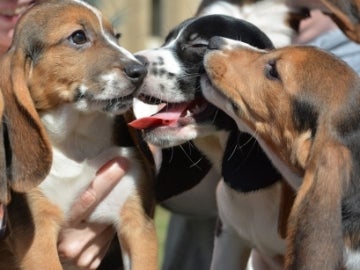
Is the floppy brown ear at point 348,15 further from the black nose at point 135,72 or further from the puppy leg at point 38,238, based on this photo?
the puppy leg at point 38,238

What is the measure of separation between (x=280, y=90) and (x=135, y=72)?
26.5 inches

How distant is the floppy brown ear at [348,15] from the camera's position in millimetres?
4688

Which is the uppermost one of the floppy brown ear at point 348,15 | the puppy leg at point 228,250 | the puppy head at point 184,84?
the floppy brown ear at point 348,15

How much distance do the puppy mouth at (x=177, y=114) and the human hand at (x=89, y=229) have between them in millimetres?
274

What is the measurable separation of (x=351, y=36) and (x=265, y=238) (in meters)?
1.15

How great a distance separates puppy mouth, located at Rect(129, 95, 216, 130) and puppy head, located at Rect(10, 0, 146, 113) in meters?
0.20

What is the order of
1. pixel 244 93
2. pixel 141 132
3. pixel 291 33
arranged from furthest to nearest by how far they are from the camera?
pixel 291 33 < pixel 141 132 < pixel 244 93

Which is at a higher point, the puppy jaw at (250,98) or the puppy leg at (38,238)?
the puppy jaw at (250,98)

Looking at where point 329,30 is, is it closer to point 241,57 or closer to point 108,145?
point 241,57

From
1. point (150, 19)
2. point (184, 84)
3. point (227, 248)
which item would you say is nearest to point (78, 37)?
point (184, 84)

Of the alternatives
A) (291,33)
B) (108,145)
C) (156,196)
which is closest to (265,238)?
(156,196)

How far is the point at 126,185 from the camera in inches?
178

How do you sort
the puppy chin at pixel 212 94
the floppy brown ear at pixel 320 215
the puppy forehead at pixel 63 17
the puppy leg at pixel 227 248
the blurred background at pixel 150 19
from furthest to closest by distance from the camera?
the blurred background at pixel 150 19 → the puppy leg at pixel 227 248 → the puppy forehead at pixel 63 17 → the puppy chin at pixel 212 94 → the floppy brown ear at pixel 320 215

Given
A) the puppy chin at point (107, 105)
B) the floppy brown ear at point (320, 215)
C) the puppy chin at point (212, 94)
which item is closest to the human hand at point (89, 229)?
the puppy chin at point (107, 105)
